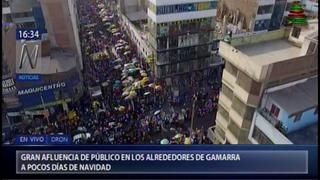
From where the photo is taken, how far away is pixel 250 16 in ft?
45.7

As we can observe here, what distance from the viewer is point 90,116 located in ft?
32.1

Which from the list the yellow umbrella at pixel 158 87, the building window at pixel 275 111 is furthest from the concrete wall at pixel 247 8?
the building window at pixel 275 111

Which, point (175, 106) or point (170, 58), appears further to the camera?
point (170, 58)

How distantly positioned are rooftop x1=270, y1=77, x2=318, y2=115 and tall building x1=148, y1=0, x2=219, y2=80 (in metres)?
6.99

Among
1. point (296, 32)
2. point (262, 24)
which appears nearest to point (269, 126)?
point (296, 32)

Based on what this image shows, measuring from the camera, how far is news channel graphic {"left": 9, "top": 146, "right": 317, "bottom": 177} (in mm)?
3029

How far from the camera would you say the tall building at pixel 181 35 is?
39.8 feet

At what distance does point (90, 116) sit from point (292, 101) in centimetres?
623

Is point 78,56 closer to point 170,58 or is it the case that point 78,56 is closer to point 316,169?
point 170,58

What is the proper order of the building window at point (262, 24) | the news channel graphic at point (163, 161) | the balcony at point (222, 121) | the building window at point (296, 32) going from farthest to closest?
the building window at point (262, 24) < the balcony at point (222, 121) < the building window at point (296, 32) < the news channel graphic at point (163, 161)

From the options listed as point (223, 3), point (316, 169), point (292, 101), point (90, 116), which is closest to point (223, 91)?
point (292, 101)

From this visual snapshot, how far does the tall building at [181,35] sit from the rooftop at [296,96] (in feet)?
22.9

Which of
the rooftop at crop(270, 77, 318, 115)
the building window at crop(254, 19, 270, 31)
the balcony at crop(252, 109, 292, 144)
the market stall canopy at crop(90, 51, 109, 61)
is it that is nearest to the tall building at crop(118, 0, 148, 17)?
the market stall canopy at crop(90, 51, 109, 61)

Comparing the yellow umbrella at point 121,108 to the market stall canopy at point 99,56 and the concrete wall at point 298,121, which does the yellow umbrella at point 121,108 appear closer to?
the market stall canopy at point 99,56
